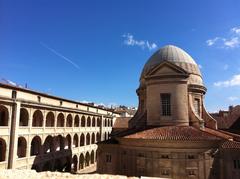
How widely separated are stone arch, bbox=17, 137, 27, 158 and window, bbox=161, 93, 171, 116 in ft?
63.0

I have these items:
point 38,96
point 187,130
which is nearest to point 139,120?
point 187,130

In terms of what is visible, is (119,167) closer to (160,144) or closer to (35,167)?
(160,144)

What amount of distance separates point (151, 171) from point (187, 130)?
602 centimetres

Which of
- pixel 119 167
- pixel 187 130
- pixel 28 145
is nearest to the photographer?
pixel 187 130

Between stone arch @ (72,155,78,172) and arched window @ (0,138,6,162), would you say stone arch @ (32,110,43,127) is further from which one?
stone arch @ (72,155,78,172)

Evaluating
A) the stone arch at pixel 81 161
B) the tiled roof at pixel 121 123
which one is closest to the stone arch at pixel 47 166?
the stone arch at pixel 81 161

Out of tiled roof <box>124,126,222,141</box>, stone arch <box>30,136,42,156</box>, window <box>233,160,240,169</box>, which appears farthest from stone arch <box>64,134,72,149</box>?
window <box>233,160,240,169</box>

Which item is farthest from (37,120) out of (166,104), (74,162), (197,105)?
(197,105)

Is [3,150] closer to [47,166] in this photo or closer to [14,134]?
[14,134]

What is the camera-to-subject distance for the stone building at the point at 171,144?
24000 mm

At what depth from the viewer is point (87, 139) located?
5575cm

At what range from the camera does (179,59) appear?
37.1m

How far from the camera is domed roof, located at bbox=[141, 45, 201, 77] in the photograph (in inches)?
1452

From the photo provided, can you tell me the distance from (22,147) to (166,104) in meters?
20.5
